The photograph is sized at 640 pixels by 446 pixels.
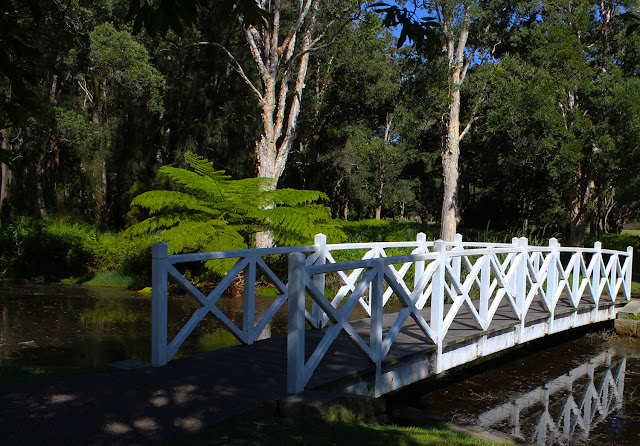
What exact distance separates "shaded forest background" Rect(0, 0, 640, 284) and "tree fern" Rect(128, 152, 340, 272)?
0.86 m

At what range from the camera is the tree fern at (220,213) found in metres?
12.0

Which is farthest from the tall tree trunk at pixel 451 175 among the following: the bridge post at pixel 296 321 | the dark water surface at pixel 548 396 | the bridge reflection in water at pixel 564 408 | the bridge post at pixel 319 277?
the bridge post at pixel 296 321

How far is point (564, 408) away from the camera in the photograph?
7.12 metres

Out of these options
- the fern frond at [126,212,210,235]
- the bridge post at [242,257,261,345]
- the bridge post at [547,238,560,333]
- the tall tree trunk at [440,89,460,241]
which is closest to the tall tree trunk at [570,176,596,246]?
the tall tree trunk at [440,89,460,241]

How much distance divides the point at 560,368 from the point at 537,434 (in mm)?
3316

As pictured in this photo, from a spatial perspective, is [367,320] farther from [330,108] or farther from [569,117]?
[330,108]

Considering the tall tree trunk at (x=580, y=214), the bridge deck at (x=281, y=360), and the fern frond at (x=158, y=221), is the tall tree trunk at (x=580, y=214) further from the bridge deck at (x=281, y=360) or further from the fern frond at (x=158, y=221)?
the fern frond at (x=158, y=221)

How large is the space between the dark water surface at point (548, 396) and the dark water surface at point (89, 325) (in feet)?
10.7

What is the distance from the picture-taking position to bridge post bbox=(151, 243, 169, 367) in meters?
5.48

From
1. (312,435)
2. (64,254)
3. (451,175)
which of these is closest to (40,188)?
(64,254)

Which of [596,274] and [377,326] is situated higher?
[596,274]

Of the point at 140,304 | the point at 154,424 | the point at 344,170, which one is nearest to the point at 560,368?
the point at 154,424

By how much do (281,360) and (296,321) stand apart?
1.43m

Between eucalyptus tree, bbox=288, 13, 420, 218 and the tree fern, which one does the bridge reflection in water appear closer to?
the tree fern
